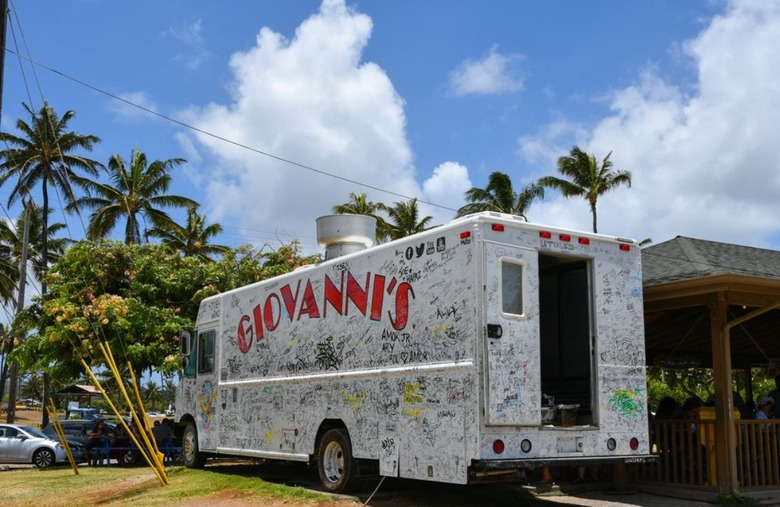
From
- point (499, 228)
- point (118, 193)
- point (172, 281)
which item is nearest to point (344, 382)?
point (499, 228)

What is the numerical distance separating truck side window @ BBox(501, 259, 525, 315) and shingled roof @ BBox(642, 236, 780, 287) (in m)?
2.89

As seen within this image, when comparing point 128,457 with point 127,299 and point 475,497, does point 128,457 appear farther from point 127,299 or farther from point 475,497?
point 475,497

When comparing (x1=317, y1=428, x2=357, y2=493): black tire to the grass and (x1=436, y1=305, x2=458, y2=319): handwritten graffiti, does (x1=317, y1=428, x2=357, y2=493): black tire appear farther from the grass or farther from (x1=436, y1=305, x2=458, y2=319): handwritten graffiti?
(x1=436, y1=305, x2=458, y2=319): handwritten graffiti

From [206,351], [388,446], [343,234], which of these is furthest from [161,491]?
[343,234]

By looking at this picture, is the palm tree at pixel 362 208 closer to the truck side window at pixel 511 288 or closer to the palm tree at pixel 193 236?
the palm tree at pixel 193 236

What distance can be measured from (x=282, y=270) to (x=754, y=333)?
12.6 meters

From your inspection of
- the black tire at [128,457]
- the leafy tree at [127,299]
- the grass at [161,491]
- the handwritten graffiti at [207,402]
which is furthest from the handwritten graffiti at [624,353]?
the black tire at [128,457]

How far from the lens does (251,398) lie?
12.2m

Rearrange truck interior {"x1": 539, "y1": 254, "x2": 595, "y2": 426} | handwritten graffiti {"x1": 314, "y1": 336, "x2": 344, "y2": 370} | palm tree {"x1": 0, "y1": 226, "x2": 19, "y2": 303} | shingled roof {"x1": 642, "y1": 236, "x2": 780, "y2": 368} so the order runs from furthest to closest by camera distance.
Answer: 1. palm tree {"x1": 0, "y1": 226, "x2": 19, "y2": 303}
2. handwritten graffiti {"x1": 314, "y1": 336, "x2": 344, "y2": 370}
3. shingled roof {"x1": 642, "y1": 236, "x2": 780, "y2": 368}
4. truck interior {"x1": 539, "y1": 254, "x2": 595, "y2": 426}

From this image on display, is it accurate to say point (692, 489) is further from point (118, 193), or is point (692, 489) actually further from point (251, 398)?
point (118, 193)

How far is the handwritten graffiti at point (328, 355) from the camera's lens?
1020 cm

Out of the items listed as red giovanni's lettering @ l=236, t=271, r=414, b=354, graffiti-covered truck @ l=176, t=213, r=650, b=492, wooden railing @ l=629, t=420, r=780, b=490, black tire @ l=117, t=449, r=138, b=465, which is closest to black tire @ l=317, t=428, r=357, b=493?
graffiti-covered truck @ l=176, t=213, r=650, b=492

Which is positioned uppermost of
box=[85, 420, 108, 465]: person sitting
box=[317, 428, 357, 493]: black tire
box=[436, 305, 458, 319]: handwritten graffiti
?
box=[436, 305, 458, 319]: handwritten graffiti

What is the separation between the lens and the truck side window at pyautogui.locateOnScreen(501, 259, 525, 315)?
27.2ft
